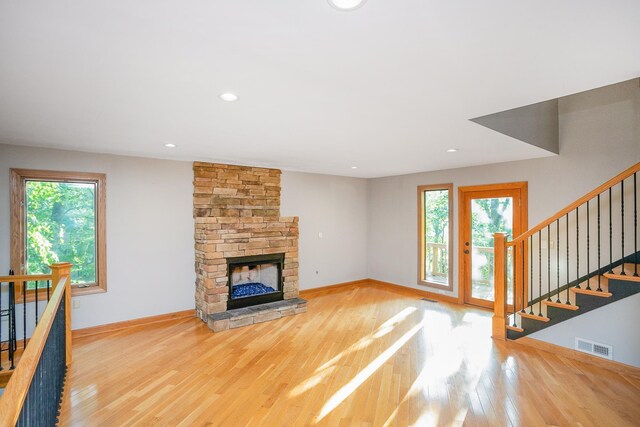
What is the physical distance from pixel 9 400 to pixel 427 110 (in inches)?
110

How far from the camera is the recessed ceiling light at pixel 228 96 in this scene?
7.00ft

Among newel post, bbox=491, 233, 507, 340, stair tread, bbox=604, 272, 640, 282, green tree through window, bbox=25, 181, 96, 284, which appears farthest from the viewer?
newel post, bbox=491, 233, 507, 340

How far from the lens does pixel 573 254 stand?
4.05 m

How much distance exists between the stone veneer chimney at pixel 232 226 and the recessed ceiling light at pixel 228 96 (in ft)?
8.78

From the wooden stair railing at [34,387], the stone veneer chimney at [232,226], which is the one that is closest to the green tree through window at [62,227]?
the stone veneer chimney at [232,226]

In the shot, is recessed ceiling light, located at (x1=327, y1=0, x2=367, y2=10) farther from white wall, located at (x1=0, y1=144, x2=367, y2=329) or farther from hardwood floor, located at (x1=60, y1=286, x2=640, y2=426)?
white wall, located at (x1=0, y1=144, x2=367, y2=329)

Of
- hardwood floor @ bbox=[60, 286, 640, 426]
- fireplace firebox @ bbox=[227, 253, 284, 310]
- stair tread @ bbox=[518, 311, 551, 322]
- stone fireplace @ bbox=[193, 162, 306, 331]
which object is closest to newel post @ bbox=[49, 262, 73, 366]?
hardwood floor @ bbox=[60, 286, 640, 426]

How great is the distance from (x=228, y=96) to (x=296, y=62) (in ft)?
2.29

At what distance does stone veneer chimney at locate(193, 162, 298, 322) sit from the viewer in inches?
178

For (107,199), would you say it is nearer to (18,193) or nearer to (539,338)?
(18,193)

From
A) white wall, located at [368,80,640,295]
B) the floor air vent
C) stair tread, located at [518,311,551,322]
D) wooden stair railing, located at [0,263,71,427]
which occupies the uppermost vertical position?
white wall, located at [368,80,640,295]

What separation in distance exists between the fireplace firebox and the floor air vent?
3.90 m

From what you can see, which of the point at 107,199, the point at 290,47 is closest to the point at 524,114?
the point at 290,47

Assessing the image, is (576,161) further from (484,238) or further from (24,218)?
(24,218)
